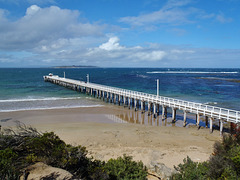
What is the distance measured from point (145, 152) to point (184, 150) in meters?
2.93

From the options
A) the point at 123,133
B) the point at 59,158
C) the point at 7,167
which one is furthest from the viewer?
the point at 123,133

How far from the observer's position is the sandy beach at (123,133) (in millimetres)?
12289

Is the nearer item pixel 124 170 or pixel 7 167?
pixel 7 167

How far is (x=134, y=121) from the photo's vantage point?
21.5m

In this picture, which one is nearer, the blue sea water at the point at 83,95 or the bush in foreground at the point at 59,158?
the bush in foreground at the point at 59,158

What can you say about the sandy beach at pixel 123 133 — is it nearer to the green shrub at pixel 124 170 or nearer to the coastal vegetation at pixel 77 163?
the green shrub at pixel 124 170

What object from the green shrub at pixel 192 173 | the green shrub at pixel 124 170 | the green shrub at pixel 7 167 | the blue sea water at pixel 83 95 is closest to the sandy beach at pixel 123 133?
the green shrub at pixel 124 170

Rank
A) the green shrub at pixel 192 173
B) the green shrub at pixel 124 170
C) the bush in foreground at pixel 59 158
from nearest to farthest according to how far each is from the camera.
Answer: the bush in foreground at pixel 59 158 < the green shrub at pixel 192 173 < the green shrub at pixel 124 170

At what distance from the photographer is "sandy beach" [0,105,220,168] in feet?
40.3

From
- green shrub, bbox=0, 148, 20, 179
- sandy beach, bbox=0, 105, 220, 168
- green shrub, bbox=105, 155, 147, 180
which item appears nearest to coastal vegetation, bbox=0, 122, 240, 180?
green shrub, bbox=105, 155, 147, 180

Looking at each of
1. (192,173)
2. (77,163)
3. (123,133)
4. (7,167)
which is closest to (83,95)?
(123,133)

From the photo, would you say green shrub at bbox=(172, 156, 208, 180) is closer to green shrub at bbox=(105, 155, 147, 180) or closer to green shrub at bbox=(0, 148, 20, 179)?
green shrub at bbox=(105, 155, 147, 180)

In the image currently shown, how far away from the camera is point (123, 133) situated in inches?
658

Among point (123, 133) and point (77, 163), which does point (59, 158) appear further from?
point (123, 133)
